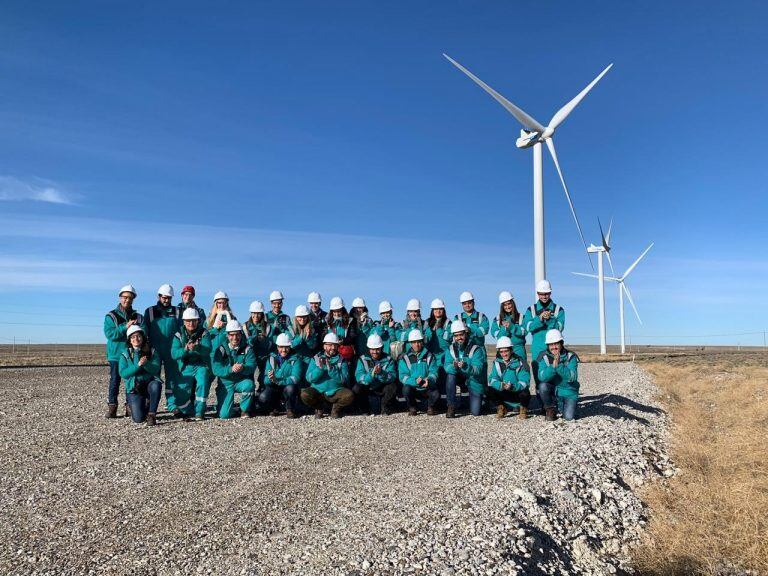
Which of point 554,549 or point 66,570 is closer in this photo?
point 66,570

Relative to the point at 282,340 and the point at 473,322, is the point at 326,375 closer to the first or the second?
the point at 282,340

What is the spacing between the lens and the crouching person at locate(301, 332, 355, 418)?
1185cm

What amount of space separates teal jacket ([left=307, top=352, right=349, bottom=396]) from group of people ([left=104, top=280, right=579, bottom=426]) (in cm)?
2

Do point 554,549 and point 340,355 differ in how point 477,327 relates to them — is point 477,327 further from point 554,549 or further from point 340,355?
point 554,549

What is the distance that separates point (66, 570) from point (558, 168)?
68.4 ft

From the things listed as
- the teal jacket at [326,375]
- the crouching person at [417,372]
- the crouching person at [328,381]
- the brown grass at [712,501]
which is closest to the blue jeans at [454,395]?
the crouching person at [417,372]

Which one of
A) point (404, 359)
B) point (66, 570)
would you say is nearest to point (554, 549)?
point (66, 570)

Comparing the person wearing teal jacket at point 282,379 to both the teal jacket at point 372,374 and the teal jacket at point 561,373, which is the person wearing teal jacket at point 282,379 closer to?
the teal jacket at point 372,374

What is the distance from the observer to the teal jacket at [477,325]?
13.0 metres

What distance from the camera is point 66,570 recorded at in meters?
4.68

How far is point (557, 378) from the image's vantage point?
11484 mm

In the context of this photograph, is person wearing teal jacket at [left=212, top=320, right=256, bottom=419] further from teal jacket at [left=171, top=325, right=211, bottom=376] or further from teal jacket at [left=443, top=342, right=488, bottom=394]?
teal jacket at [left=443, top=342, right=488, bottom=394]

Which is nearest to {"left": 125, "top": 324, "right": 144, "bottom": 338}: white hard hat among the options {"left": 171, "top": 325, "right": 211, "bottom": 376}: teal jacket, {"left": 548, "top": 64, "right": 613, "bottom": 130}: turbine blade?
{"left": 171, "top": 325, "right": 211, "bottom": 376}: teal jacket

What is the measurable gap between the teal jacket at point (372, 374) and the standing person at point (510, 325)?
2262 mm
